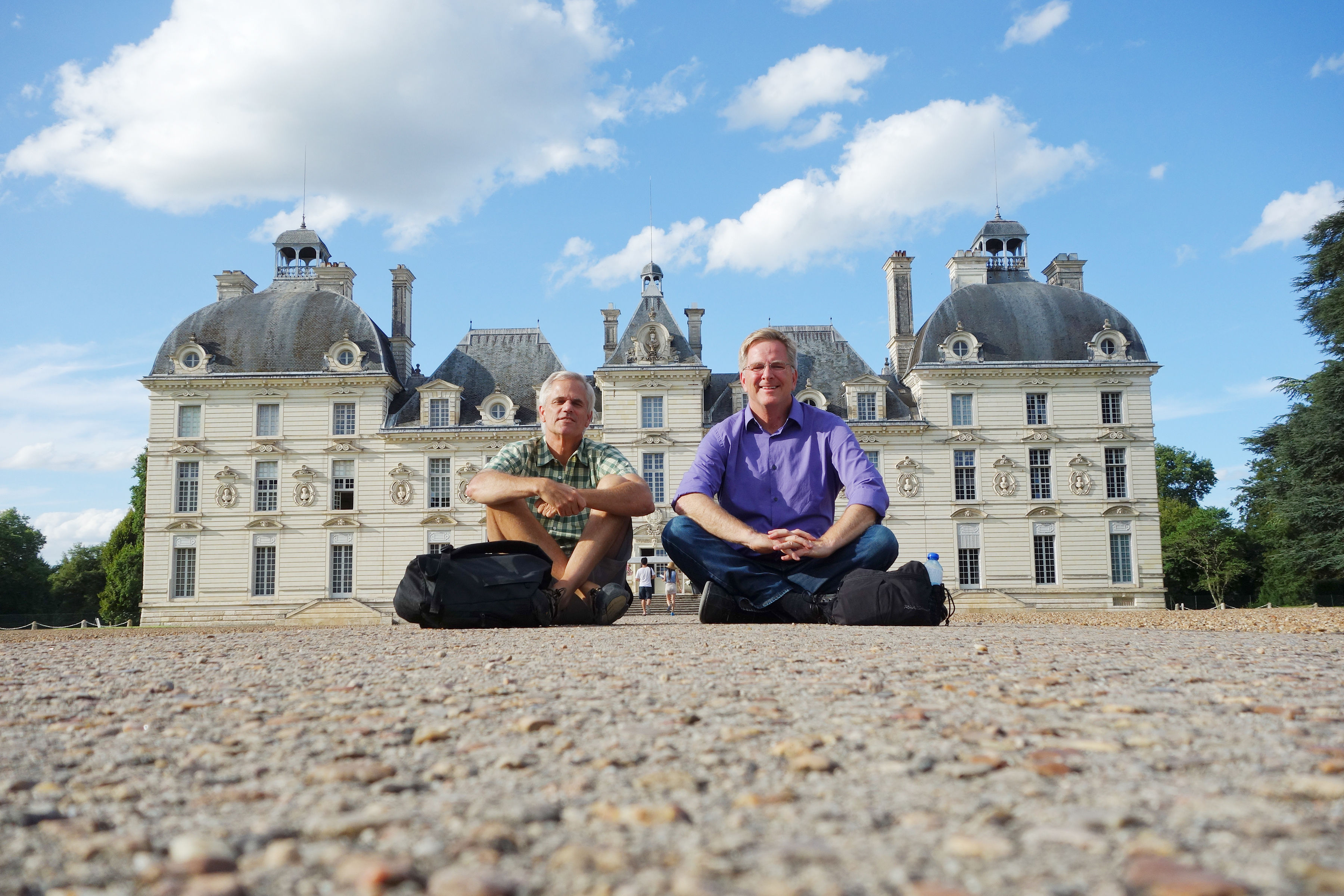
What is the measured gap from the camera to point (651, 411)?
99.9ft

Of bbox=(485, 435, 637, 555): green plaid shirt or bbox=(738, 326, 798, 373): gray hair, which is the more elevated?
bbox=(738, 326, 798, 373): gray hair

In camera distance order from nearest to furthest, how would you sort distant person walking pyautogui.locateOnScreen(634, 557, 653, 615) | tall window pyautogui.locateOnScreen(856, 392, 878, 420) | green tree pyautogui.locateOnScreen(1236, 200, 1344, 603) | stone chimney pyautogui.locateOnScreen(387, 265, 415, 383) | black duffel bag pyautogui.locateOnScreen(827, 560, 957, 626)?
black duffel bag pyautogui.locateOnScreen(827, 560, 957, 626)
green tree pyautogui.locateOnScreen(1236, 200, 1344, 603)
distant person walking pyautogui.locateOnScreen(634, 557, 653, 615)
tall window pyautogui.locateOnScreen(856, 392, 878, 420)
stone chimney pyautogui.locateOnScreen(387, 265, 415, 383)

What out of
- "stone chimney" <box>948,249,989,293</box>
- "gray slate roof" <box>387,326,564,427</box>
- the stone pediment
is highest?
"stone chimney" <box>948,249,989,293</box>

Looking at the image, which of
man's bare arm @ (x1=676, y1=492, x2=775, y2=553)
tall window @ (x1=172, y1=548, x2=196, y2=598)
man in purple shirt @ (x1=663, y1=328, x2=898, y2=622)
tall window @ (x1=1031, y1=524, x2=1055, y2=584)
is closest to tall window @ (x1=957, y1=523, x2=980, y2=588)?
tall window @ (x1=1031, y1=524, x2=1055, y2=584)

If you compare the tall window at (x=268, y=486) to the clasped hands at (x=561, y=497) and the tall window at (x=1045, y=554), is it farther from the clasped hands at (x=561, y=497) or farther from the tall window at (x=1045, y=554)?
the clasped hands at (x=561, y=497)

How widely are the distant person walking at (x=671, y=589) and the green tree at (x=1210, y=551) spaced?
2444cm

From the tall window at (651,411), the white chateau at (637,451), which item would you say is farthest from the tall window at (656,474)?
the tall window at (651,411)

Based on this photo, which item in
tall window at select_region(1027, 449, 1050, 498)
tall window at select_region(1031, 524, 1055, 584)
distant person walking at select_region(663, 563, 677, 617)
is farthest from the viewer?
tall window at select_region(1027, 449, 1050, 498)

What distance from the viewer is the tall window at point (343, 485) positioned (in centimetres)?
3064

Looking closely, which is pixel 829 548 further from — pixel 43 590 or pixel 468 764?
pixel 43 590

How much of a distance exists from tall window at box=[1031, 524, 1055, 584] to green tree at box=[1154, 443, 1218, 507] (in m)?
22.8

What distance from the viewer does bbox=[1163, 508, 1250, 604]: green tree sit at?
40.1 meters

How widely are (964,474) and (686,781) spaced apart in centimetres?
3022

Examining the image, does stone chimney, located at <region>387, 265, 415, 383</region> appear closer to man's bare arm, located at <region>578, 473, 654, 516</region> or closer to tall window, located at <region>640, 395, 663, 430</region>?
tall window, located at <region>640, 395, 663, 430</region>
